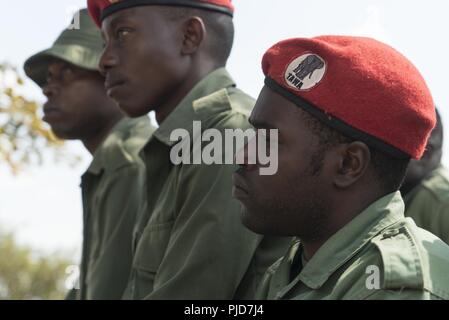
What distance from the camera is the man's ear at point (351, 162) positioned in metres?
3.27

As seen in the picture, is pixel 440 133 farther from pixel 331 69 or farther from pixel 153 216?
pixel 331 69

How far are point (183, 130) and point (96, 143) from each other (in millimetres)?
1625

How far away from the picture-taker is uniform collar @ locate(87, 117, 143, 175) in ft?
18.9

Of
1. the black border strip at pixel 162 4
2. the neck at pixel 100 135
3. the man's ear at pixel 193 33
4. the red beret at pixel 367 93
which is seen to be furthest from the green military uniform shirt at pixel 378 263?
the neck at pixel 100 135

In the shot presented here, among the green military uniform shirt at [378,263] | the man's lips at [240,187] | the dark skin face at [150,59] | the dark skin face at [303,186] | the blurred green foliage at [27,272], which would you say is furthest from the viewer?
the blurred green foliage at [27,272]

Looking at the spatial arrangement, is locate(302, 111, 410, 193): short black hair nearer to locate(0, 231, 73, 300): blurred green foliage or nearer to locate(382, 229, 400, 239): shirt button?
locate(382, 229, 400, 239): shirt button

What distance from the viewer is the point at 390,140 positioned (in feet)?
10.6

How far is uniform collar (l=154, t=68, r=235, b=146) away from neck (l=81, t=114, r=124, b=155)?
140cm

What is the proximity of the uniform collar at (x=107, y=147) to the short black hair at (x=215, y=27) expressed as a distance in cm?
102

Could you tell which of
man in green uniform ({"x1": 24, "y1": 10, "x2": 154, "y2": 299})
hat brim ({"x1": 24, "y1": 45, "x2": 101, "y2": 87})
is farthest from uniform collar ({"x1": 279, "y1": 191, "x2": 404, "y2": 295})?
hat brim ({"x1": 24, "y1": 45, "x2": 101, "y2": 87})

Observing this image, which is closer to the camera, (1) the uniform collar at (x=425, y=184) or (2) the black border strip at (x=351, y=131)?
(2) the black border strip at (x=351, y=131)

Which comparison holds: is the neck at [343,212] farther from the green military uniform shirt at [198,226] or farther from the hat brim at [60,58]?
the hat brim at [60,58]

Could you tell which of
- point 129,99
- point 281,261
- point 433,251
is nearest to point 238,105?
point 129,99

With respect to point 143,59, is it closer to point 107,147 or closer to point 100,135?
point 107,147
